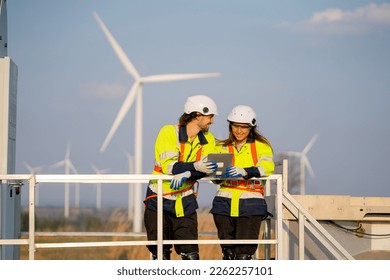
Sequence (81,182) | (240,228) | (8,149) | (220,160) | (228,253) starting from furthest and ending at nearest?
(8,149) < (228,253) < (240,228) < (220,160) < (81,182)

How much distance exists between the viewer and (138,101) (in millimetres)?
24688

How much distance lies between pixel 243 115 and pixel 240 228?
1121 mm

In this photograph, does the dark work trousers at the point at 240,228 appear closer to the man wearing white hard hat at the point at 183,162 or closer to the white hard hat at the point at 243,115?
the man wearing white hard hat at the point at 183,162

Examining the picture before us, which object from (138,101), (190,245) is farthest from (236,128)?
(138,101)

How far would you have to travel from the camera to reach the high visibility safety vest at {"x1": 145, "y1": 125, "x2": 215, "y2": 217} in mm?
8906

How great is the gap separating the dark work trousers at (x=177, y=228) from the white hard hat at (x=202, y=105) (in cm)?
102

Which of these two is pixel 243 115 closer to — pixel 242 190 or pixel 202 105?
pixel 202 105

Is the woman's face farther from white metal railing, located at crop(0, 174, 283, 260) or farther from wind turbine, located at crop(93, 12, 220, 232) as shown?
wind turbine, located at crop(93, 12, 220, 232)

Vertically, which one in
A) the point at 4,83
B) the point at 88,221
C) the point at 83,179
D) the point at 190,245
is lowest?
the point at 88,221

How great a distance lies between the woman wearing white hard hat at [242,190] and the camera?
30.0 ft

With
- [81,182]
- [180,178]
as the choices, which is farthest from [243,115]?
[81,182]

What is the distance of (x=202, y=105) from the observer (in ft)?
29.4

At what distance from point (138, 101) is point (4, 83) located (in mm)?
14874
